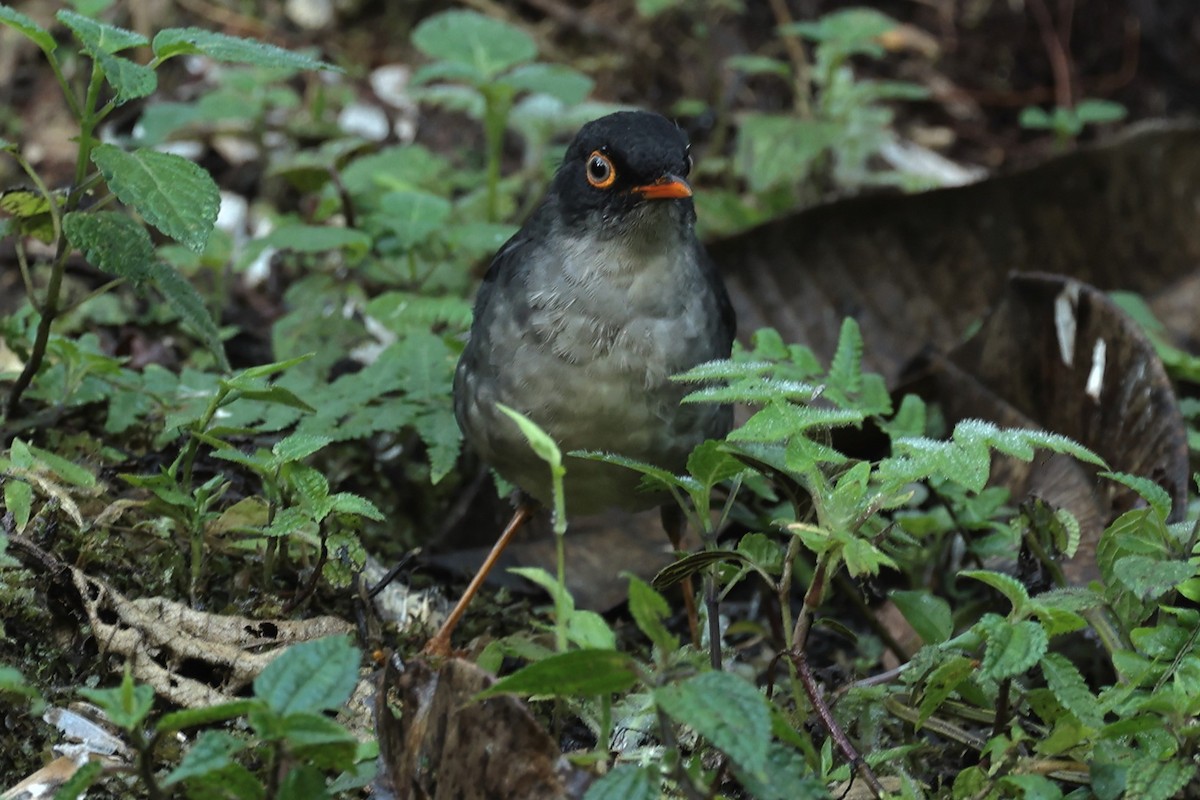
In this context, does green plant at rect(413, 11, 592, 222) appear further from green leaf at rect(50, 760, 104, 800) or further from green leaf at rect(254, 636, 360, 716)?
green leaf at rect(50, 760, 104, 800)

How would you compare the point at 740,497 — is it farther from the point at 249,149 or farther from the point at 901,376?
the point at 249,149

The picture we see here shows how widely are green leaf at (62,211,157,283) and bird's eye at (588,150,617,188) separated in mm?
1134

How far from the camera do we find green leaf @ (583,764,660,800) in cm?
222

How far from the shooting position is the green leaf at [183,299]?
3.44 meters

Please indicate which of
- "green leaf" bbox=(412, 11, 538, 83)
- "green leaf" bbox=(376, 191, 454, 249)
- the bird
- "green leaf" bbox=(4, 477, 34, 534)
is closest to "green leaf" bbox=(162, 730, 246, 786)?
"green leaf" bbox=(4, 477, 34, 534)

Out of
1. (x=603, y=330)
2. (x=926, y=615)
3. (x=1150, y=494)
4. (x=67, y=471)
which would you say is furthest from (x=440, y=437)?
(x=1150, y=494)

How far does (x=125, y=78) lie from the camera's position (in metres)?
2.96

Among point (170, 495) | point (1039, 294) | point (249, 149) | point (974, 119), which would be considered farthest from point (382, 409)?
point (974, 119)

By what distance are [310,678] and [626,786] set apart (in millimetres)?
532

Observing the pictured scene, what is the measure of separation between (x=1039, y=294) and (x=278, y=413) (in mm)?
2399

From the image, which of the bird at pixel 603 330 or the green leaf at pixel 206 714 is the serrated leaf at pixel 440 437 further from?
the green leaf at pixel 206 714

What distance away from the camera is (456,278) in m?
4.97

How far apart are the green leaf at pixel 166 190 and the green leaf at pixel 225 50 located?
9.4 inches

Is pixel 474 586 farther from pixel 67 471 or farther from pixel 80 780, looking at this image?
pixel 80 780
